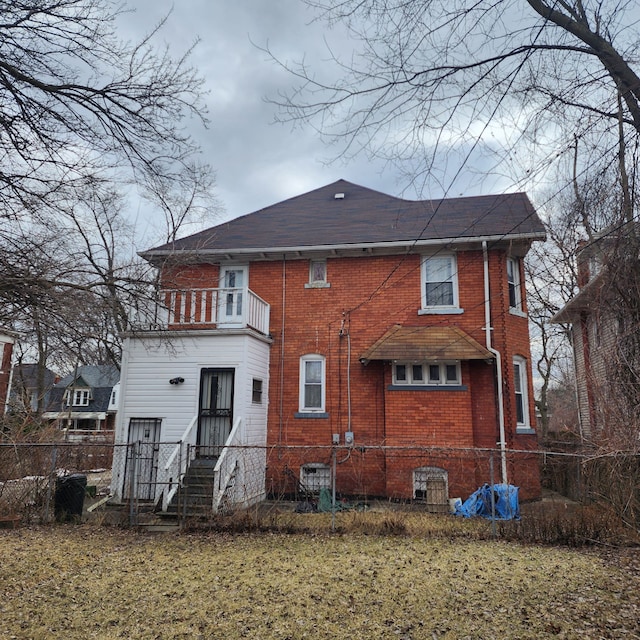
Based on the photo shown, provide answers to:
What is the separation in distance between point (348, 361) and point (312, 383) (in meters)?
1.20

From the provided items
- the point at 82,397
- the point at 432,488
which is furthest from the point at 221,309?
the point at 82,397

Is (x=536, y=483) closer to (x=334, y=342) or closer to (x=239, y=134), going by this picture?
(x=334, y=342)

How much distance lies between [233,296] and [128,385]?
11.7ft

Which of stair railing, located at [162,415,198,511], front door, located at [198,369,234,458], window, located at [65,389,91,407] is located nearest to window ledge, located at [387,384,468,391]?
front door, located at [198,369,234,458]

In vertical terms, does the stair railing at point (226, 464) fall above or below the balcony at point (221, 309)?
below

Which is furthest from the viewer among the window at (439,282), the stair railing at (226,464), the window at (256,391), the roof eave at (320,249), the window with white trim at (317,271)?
the window with white trim at (317,271)

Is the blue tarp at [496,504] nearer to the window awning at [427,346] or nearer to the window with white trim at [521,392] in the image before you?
the window with white trim at [521,392]

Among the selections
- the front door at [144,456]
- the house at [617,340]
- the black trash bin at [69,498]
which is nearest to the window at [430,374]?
the house at [617,340]

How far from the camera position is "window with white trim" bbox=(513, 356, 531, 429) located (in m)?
12.8

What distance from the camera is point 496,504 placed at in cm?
1023

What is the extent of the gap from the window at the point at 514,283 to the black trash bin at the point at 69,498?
1165cm

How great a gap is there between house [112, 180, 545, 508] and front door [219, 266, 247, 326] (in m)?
0.04

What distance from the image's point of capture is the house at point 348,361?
1175 cm

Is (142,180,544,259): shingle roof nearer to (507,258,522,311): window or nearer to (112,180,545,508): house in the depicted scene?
(112,180,545,508): house
